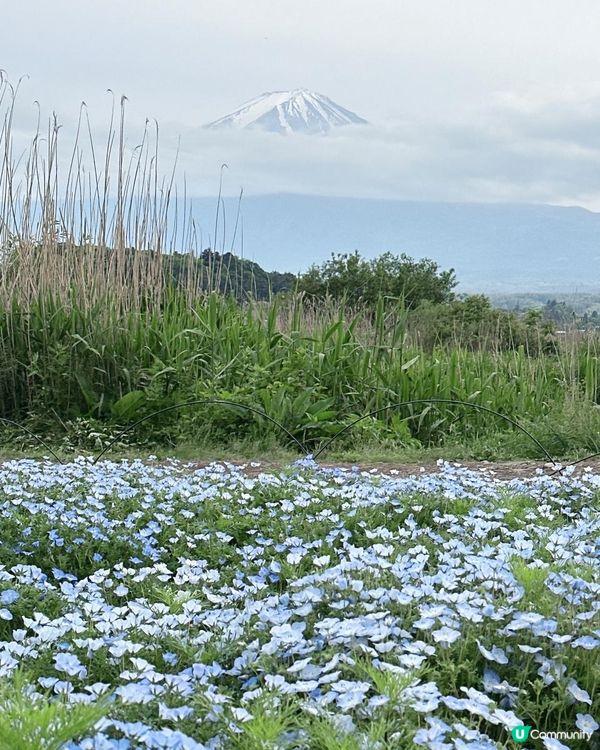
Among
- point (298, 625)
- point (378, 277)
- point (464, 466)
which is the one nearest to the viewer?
point (298, 625)

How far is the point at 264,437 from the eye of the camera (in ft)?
21.5

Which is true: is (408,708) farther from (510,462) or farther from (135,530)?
(510,462)

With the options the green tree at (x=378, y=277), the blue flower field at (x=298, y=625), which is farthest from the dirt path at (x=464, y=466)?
the green tree at (x=378, y=277)

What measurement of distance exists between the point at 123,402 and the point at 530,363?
427 centimetres

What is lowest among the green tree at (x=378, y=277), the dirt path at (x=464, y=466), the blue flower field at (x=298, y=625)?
the dirt path at (x=464, y=466)

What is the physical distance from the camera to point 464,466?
19.5 ft

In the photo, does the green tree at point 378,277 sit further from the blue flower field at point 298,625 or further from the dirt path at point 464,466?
the blue flower field at point 298,625

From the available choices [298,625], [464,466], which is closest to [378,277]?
[464,466]

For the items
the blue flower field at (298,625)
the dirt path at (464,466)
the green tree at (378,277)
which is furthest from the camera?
the green tree at (378,277)

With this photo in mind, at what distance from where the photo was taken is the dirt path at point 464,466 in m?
5.44

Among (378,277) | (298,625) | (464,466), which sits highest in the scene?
(378,277)

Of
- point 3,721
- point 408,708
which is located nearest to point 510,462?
point 408,708

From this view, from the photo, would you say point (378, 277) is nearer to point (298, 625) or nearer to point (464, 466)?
point (464, 466)

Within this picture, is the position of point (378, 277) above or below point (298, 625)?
above
